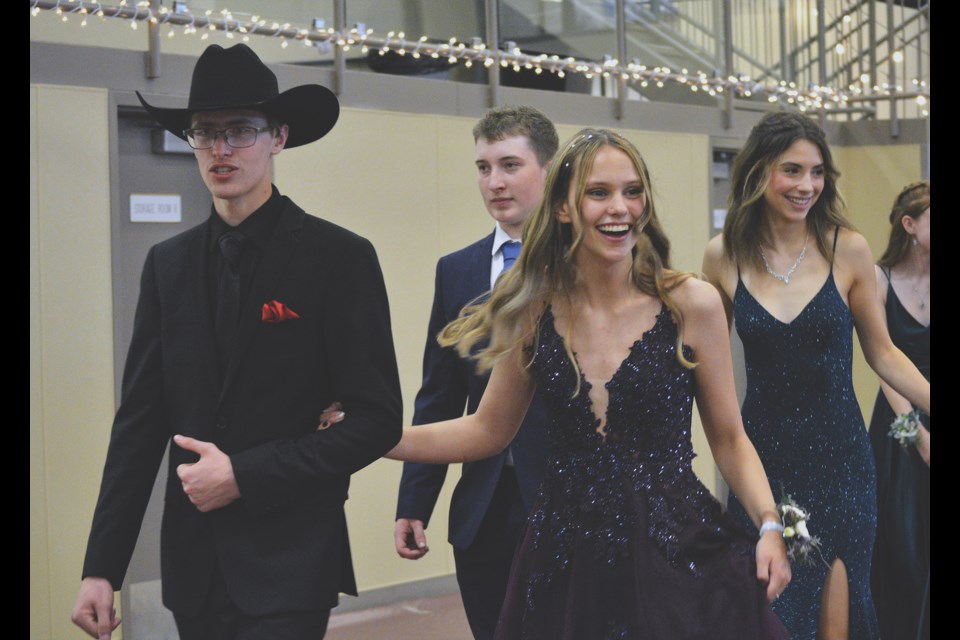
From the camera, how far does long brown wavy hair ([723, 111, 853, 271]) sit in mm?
3799

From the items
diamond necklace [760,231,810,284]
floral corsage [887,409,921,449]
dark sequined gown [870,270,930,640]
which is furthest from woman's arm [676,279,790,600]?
dark sequined gown [870,270,930,640]

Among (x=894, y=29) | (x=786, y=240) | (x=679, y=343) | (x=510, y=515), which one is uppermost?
(x=894, y=29)

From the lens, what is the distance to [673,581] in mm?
2383

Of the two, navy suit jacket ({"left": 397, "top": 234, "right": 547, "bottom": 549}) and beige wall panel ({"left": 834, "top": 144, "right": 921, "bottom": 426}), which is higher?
beige wall panel ({"left": 834, "top": 144, "right": 921, "bottom": 426})

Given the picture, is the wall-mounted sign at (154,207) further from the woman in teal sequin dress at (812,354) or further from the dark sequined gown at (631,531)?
Result: the dark sequined gown at (631,531)

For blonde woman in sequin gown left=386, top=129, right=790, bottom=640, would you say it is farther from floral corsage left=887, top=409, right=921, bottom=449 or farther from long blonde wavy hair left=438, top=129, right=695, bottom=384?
floral corsage left=887, top=409, right=921, bottom=449

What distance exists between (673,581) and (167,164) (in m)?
3.75

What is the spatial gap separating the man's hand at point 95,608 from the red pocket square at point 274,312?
1.97 ft

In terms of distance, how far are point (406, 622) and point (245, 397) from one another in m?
3.72

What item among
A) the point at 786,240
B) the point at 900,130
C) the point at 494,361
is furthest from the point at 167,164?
the point at 900,130

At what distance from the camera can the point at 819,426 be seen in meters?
3.79

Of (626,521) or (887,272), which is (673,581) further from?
(887,272)

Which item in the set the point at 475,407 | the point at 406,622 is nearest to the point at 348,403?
the point at 475,407

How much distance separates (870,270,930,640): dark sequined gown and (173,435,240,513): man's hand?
311 centimetres
